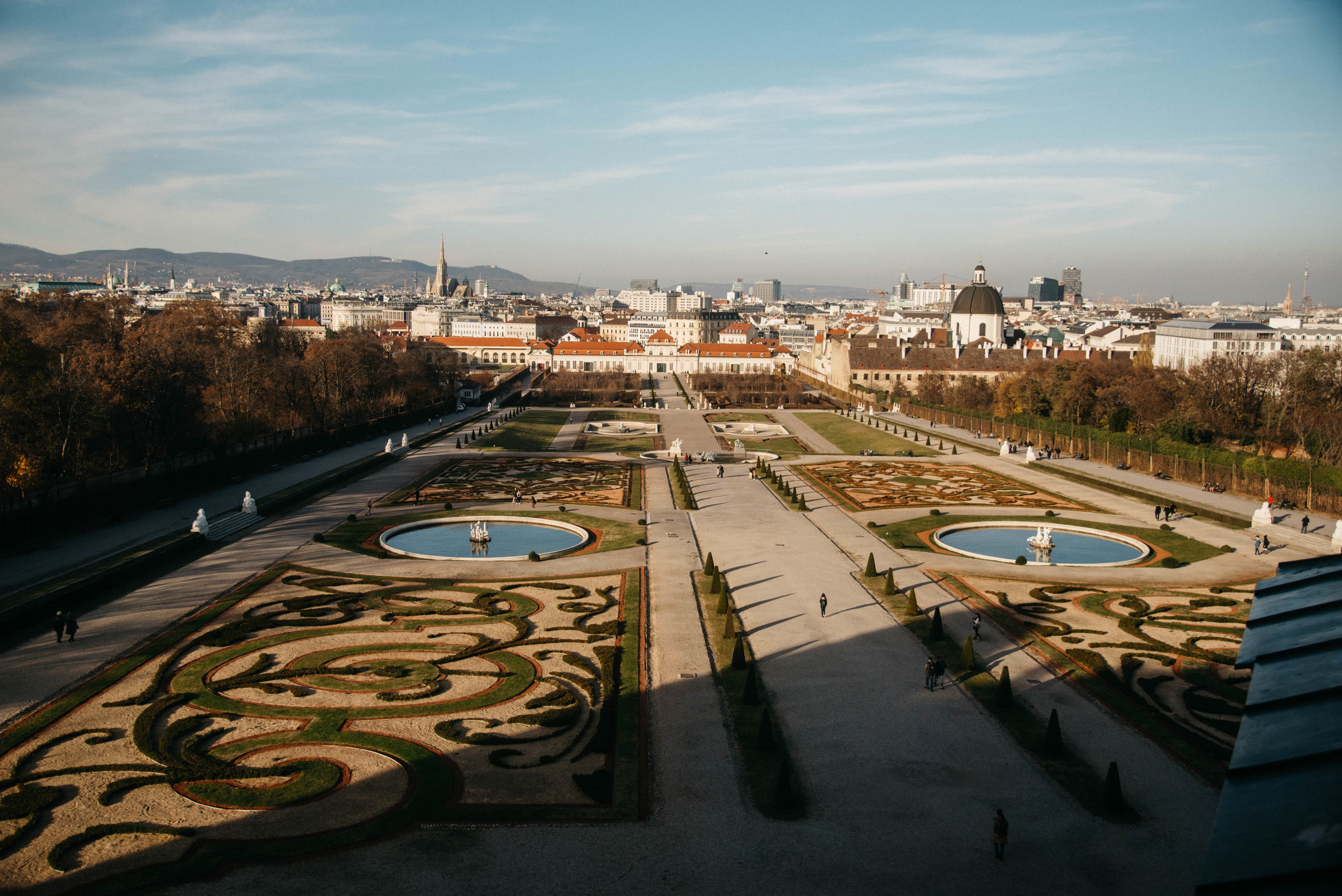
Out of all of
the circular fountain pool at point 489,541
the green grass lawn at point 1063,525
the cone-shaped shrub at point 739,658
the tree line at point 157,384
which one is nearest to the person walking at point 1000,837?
the cone-shaped shrub at point 739,658

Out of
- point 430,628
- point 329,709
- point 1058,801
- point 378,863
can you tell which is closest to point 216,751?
point 329,709

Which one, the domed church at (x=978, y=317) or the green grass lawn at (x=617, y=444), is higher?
the domed church at (x=978, y=317)

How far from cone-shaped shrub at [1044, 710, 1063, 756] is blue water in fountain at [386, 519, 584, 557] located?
68.4 ft

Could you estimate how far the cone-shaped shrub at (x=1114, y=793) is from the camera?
15.8 m

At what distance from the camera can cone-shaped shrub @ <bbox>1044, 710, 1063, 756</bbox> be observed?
17984 mm

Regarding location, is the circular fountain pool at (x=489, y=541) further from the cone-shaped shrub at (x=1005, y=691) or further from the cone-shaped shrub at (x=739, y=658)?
the cone-shaped shrub at (x=1005, y=691)

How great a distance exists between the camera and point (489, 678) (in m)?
21.7

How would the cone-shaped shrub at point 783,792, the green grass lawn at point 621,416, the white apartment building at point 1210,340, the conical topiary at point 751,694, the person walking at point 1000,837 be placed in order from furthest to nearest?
the white apartment building at point 1210,340
the green grass lawn at point 621,416
the conical topiary at point 751,694
the cone-shaped shrub at point 783,792
the person walking at point 1000,837

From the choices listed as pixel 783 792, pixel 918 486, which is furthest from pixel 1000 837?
pixel 918 486

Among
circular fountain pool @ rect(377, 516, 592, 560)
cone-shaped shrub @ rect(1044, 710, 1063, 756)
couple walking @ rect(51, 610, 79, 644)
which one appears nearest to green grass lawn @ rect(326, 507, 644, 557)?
circular fountain pool @ rect(377, 516, 592, 560)

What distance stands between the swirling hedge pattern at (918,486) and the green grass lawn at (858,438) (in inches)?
211

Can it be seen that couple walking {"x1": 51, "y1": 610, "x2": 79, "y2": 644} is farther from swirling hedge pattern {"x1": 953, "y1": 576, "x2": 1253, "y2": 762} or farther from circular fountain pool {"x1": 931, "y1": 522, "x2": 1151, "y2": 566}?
circular fountain pool {"x1": 931, "y1": 522, "x2": 1151, "y2": 566}

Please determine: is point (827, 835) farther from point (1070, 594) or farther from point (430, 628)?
point (1070, 594)

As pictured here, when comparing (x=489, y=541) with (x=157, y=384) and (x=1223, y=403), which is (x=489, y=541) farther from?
(x=1223, y=403)
